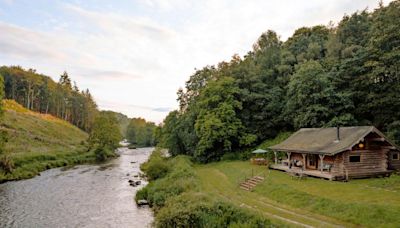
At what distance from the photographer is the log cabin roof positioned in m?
26.8

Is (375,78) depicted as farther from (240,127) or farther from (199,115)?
(199,115)

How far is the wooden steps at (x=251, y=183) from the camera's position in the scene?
91.3 feet

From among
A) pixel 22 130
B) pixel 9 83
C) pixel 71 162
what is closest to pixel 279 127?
pixel 71 162

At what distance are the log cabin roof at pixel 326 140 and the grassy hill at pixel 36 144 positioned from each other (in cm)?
3374

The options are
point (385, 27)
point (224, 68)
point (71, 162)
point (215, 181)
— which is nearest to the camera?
point (215, 181)

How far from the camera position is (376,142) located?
92.2 ft

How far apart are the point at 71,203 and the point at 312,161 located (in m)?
22.6

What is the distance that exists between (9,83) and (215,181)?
332 ft

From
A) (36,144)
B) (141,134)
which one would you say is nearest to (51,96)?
(141,134)

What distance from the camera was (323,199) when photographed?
64.6 ft

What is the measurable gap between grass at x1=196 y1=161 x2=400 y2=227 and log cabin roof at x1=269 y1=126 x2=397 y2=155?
288cm

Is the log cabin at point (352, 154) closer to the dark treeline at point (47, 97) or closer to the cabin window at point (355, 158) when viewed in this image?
the cabin window at point (355, 158)

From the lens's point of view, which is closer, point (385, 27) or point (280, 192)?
point (280, 192)

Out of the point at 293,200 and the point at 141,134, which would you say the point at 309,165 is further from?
the point at 141,134
